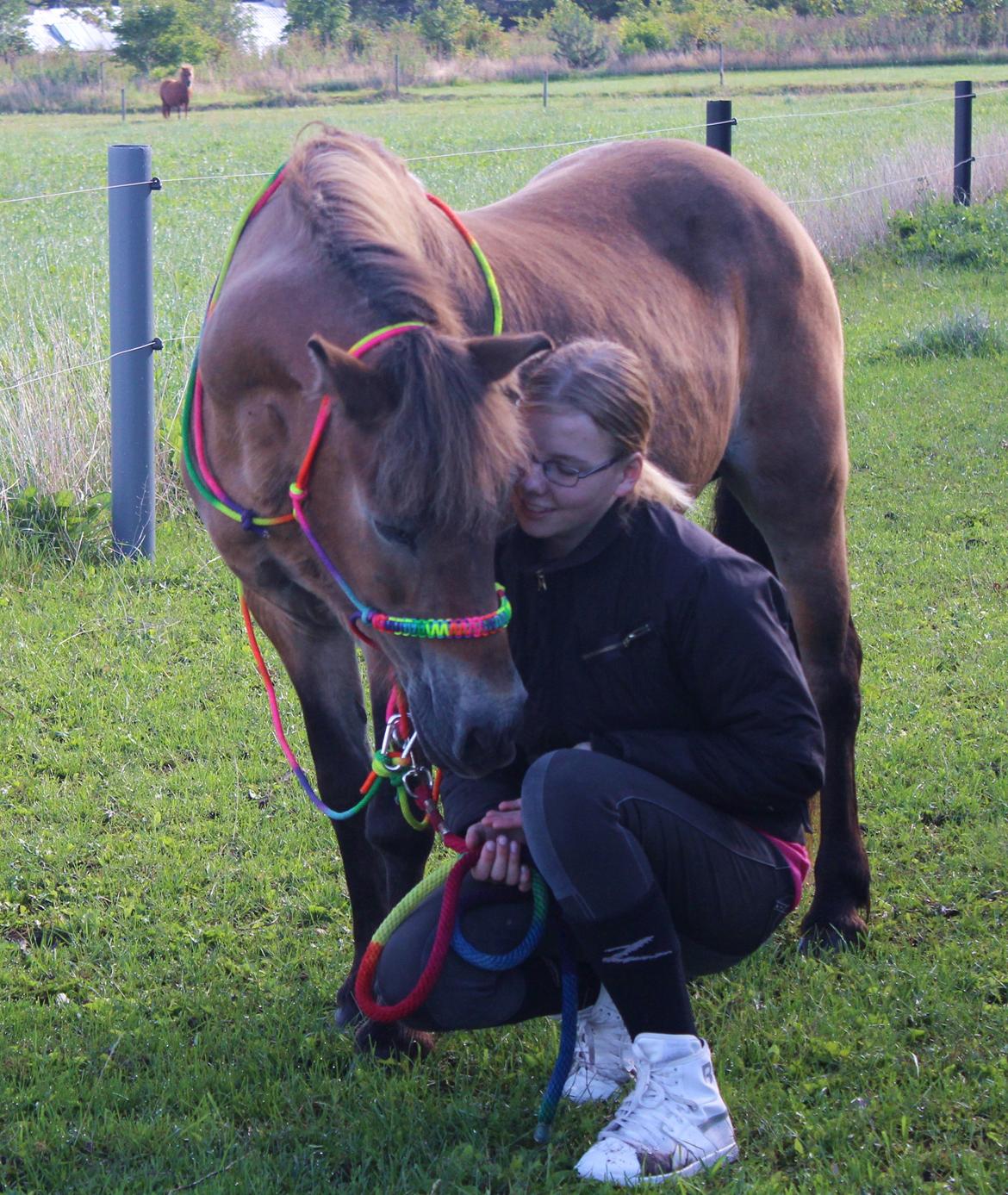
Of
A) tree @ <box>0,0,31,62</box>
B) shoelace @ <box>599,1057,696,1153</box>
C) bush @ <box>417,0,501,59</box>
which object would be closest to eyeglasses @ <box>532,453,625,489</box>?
shoelace @ <box>599,1057,696,1153</box>

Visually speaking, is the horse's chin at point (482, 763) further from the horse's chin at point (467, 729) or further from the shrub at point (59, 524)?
the shrub at point (59, 524)

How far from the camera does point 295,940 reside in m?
2.94

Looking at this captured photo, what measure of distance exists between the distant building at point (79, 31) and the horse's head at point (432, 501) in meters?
57.6

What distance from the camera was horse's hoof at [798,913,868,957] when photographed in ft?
9.44

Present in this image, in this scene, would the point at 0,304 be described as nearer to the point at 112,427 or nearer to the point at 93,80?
the point at 112,427

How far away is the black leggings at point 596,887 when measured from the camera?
2.00 meters

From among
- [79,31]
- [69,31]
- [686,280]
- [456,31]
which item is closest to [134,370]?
[686,280]

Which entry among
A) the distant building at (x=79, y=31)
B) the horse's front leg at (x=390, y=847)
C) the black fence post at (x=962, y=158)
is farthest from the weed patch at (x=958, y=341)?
the distant building at (x=79, y=31)

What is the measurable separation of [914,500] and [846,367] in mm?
2476

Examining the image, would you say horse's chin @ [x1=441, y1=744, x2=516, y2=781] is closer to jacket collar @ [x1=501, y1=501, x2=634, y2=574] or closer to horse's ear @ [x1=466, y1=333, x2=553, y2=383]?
jacket collar @ [x1=501, y1=501, x2=634, y2=574]

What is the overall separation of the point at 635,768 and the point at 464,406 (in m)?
0.66

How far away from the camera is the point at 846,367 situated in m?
8.00

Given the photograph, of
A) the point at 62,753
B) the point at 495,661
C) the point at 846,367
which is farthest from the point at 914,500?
the point at 495,661

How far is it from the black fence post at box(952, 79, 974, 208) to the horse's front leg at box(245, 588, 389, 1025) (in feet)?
35.3
